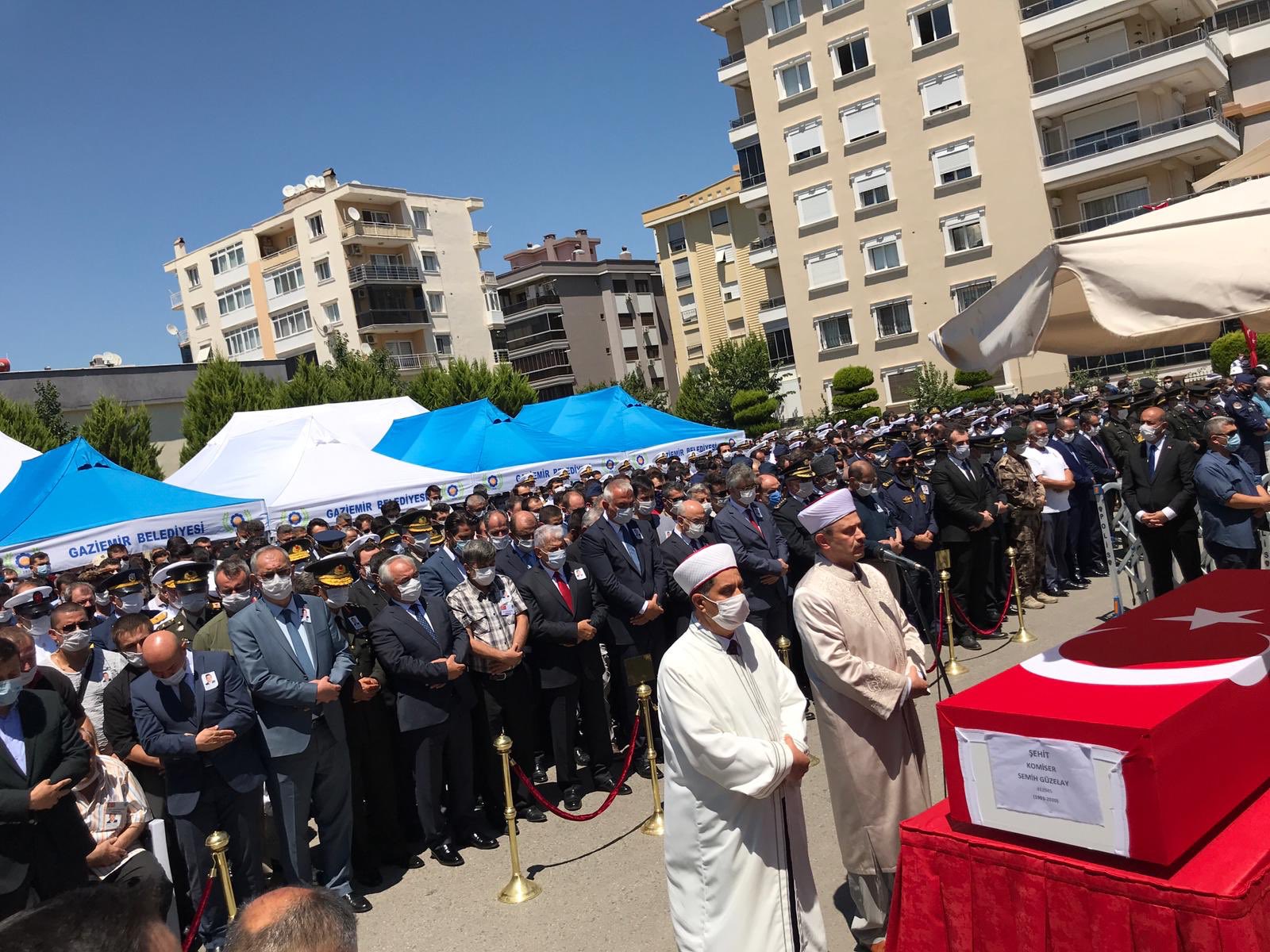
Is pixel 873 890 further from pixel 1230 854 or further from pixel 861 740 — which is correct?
pixel 1230 854

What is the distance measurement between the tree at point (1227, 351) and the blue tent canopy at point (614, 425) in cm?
1629

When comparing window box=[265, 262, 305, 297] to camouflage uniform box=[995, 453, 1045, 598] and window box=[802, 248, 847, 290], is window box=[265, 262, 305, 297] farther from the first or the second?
camouflage uniform box=[995, 453, 1045, 598]

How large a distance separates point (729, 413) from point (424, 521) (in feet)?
120

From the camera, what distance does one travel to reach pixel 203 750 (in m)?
5.29

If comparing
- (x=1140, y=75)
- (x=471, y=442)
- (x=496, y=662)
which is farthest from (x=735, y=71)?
(x=496, y=662)

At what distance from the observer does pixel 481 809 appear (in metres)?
7.09

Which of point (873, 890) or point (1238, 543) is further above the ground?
point (1238, 543)

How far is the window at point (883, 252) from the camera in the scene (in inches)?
1682

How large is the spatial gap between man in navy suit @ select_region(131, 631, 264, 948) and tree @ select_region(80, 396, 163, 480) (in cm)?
3245

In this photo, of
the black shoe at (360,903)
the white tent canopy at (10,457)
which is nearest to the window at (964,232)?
the white tent canopy at (10,457)

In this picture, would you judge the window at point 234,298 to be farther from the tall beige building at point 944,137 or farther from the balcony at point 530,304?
the tall beige building at point 944,137

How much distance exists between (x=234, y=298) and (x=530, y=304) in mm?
20878

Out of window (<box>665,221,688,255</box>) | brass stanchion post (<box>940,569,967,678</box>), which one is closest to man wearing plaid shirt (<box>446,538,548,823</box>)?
brass stanchion post (<box>940,569,967,678</box>)

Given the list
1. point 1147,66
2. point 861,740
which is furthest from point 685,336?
point 861,740
